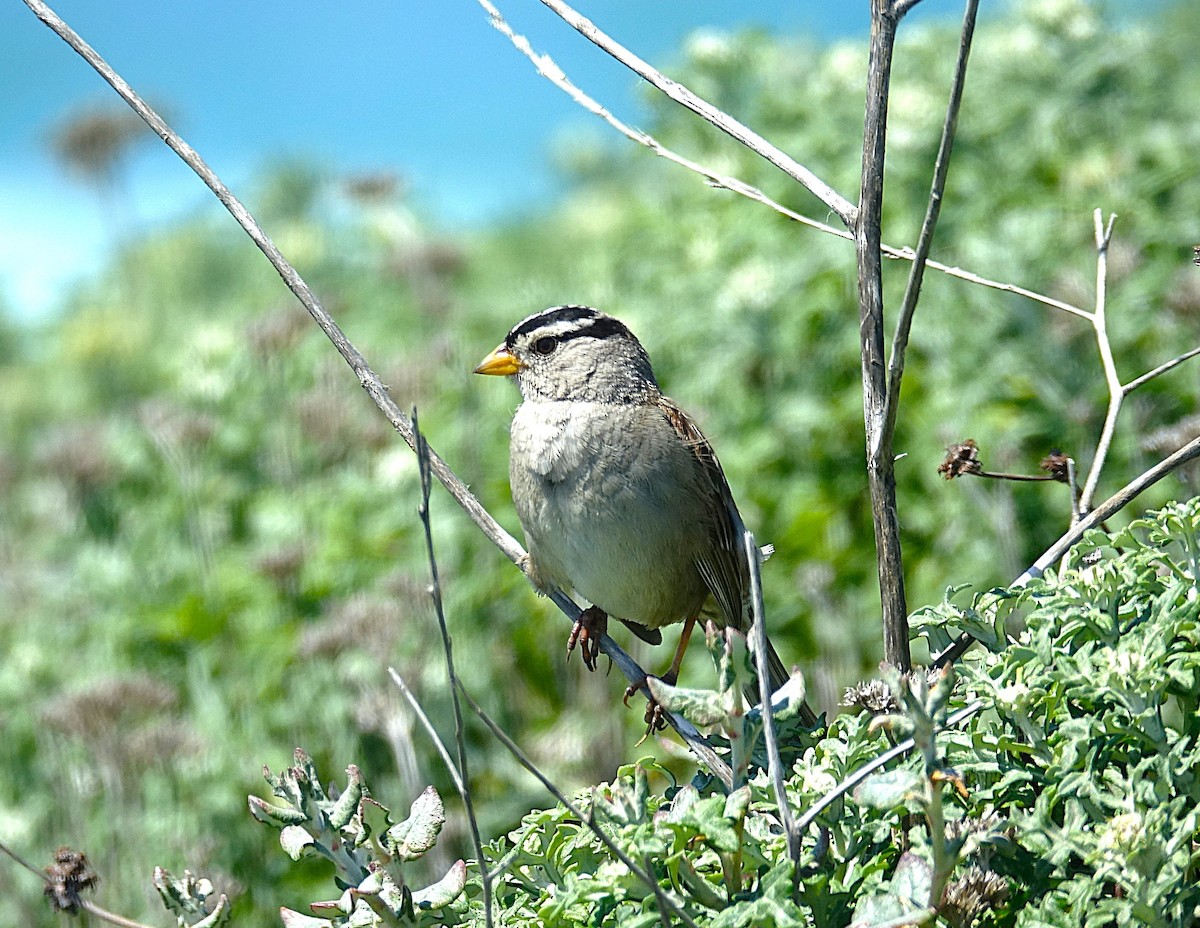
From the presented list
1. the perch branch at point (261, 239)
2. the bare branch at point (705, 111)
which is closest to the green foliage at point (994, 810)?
the perch branch at point (261, 239)

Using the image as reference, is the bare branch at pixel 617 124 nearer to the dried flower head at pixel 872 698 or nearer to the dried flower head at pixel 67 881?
the dried flower head at pixel 872 698

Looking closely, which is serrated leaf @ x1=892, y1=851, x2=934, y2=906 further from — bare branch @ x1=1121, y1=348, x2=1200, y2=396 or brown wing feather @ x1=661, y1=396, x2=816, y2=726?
brown wing feather @ x1=661, y1=396, x2=816, y2=726

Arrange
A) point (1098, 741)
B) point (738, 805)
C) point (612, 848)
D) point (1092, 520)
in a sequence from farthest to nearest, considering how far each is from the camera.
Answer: point (1092, 520)
point (1098, 741)
point (738, 805)
point (612, 848)

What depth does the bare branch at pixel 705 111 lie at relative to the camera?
1.83 m

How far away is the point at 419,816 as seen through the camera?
165cm

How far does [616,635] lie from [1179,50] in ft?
17.1

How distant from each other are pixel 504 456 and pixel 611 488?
6.68 ft

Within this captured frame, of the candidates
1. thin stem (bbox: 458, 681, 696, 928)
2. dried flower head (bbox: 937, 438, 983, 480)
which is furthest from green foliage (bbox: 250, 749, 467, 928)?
dried flower head (bbox: 937, 438, 983, 480)

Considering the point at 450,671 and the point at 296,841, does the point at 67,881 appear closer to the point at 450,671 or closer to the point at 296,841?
the point at 296,841

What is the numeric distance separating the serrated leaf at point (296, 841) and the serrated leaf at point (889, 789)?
0.65m

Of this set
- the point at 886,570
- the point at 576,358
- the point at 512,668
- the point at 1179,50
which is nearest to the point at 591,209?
the point at 1179,50

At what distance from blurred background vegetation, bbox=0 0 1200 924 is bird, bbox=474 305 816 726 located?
845 mm

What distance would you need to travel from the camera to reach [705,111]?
73.5 inches

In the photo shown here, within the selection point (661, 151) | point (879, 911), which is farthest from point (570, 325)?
point (879, 911)
